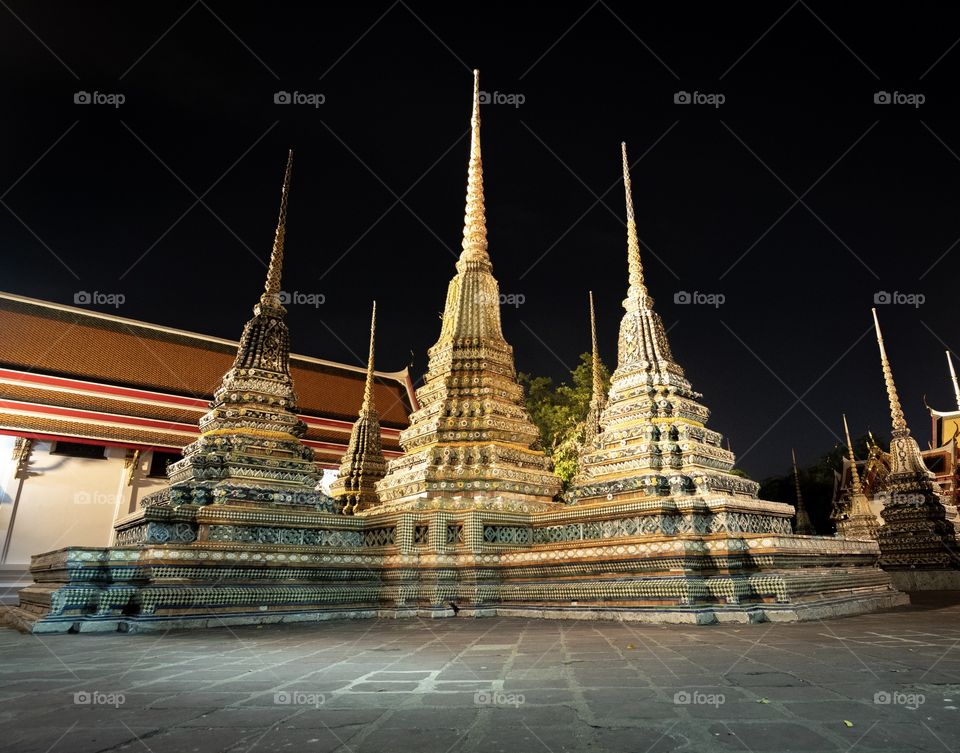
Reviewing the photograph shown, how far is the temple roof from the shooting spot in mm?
20234

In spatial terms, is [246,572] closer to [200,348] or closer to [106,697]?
[106,697]

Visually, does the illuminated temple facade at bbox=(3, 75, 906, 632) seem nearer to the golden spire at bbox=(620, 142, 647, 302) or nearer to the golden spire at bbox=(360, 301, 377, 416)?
the golden spire at bbox=(620, 142, 647, 302)

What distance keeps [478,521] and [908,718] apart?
697 cm

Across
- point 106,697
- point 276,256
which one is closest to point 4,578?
point 276,256

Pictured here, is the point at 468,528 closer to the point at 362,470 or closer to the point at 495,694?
the point at 495,694

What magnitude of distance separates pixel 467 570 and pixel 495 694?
599cm

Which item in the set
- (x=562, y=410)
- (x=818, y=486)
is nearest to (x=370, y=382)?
(x=562, y=410)

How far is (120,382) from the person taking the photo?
880 inches
